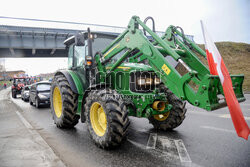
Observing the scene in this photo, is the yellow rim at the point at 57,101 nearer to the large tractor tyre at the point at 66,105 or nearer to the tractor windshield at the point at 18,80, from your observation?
the large tractor tyre at the point at 66,105

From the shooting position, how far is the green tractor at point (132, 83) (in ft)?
11.1

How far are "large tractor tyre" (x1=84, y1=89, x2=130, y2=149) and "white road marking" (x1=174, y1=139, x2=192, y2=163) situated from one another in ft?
3.67

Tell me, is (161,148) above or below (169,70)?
below

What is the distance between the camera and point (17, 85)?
821 inches

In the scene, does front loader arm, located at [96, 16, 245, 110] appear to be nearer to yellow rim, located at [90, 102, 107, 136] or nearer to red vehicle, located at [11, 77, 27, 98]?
yellow rim, located at [90, 102, 107, 136]

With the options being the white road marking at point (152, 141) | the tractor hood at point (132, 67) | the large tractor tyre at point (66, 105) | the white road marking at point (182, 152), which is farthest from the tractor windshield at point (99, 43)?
the white road marking at point (182, 152)

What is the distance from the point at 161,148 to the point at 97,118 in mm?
1524

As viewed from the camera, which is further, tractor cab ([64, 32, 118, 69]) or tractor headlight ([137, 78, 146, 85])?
tractor cab ([64, 32, 118, 69])

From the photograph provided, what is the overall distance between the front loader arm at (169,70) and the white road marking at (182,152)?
1.02m

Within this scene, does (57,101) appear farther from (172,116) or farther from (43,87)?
(43,87)

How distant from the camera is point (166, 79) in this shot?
142 inches

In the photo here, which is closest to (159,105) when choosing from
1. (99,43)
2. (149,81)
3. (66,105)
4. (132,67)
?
(149,81)

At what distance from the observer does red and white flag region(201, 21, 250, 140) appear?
2757 mm

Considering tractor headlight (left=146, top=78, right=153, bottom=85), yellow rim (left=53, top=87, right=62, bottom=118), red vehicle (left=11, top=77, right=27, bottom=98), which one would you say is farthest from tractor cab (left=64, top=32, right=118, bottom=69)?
red vehicle (left=11, top=77, right=27, bottom=98)
